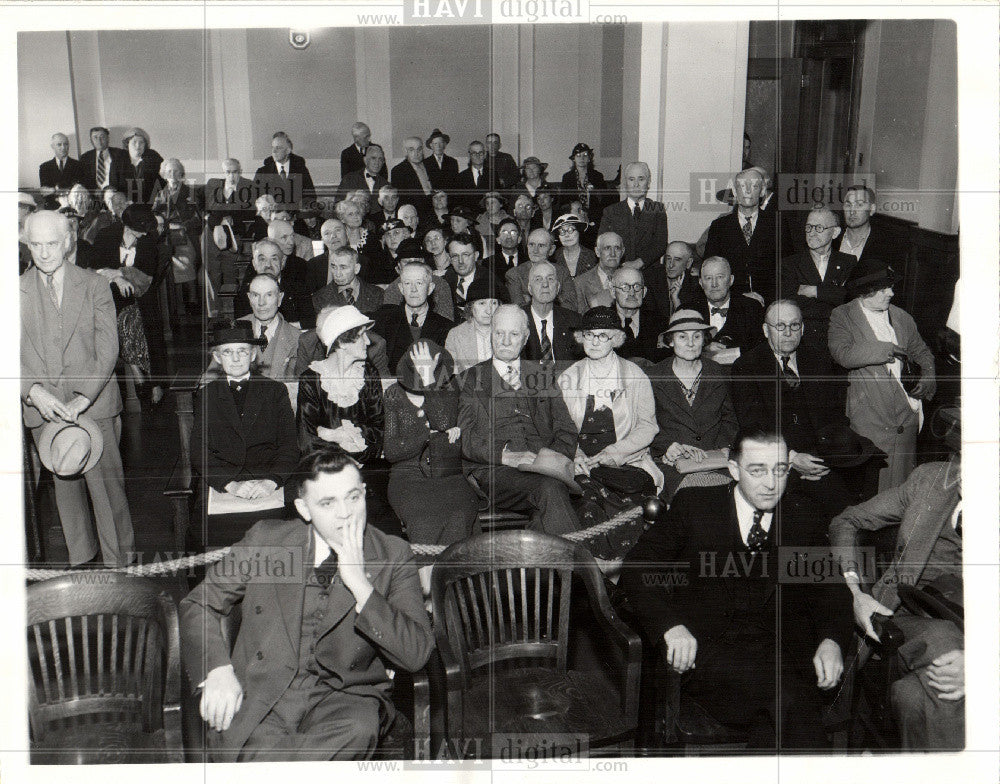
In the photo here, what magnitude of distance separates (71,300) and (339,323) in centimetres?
101

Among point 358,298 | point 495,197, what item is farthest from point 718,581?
point 495,197

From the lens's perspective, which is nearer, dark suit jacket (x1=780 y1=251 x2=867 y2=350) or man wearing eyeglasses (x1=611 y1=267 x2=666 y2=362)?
dark suit jacket (x1=780 y1=251 x2=867 y2=350)

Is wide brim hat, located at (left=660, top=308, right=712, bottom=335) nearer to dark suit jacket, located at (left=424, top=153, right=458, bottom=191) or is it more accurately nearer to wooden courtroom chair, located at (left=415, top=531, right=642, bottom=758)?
wooden courtroom chair, located at (left=415, top=531, right=642, bottom=758)

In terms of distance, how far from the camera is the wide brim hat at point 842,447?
3.57 metres

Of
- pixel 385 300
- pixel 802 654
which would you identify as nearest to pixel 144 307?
pixel 385 300

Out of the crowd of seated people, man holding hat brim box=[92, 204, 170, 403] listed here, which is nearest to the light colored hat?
the crowd of seated people

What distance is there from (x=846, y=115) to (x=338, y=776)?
7.15 meters

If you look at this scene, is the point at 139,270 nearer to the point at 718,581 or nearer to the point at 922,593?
the point at 718,581

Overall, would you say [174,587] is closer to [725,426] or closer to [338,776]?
[338,776]

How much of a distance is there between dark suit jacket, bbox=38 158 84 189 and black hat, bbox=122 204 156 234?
33 centimetres

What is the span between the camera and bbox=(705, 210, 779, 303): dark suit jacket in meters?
4.45

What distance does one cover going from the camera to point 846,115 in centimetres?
774

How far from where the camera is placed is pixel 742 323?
414 centimetres

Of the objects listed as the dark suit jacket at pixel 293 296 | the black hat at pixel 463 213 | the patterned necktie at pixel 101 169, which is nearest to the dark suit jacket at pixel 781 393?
the dark suit jacket at pixel 293 296
